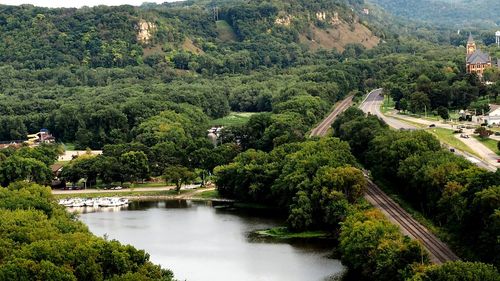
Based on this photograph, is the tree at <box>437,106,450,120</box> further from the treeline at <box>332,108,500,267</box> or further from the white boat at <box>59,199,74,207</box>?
the white boat at <box>59,199,74,207</box>

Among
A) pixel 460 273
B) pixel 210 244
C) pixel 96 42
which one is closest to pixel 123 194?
pixel 210 244

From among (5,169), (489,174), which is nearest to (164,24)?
(5,169)

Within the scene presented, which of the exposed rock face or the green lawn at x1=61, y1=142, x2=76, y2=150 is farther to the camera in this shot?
the exposed rock face

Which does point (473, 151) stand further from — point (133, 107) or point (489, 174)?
point (133, 107)

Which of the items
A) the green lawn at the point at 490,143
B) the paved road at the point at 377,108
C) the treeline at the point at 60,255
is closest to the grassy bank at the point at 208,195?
the green lawn at the point at 490,143

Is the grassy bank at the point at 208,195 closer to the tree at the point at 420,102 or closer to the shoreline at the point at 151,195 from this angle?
the shoreline at the point at 151,195

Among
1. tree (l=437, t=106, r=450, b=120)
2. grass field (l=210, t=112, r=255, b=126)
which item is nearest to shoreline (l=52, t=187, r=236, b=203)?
tree (l=437, t=106, r=450, b=120)
